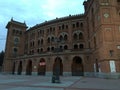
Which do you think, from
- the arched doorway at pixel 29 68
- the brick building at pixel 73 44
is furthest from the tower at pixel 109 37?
the arched doorway at pixel 29 68

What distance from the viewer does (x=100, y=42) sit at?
93.2 ft

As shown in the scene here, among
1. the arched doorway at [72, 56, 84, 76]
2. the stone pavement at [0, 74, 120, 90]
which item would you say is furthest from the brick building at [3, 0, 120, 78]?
the stone pavement at [0, 74, 120, 90]

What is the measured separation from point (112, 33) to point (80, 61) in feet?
44.8

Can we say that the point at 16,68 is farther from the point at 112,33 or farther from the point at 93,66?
the point at 112,33

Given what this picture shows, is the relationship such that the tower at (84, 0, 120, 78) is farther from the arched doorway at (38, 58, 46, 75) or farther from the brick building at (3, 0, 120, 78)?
the arched doorway at (38, 58, 46, 75)

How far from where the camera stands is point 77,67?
37562mm

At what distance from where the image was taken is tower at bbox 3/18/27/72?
5056 centimetres

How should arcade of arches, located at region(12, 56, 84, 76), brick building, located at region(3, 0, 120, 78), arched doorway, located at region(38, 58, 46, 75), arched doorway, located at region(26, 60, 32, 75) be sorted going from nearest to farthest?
brick building, located at region(3, 0, 120, 78) < arcade of arches, located at region(12, 56, 84, 76) < arched doorway, located at region(38, 58, 46, 75) < arched doorway, located at region(26, 60, 32, 75)

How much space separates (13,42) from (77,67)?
29.0 metres

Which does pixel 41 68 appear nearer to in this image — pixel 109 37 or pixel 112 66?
pixel 112 66

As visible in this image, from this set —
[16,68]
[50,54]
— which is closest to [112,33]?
[50,54]

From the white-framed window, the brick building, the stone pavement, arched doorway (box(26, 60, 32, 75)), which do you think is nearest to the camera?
the stone pavement

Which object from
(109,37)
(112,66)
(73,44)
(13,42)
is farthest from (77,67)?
(13,42)

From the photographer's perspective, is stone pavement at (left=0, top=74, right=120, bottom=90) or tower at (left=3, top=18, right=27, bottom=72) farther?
tower at (left=3, top=18, right=27, bottom=72)
